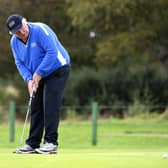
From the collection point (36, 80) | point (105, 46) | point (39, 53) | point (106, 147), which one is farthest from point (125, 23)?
point (36, 80)

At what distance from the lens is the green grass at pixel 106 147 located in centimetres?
746

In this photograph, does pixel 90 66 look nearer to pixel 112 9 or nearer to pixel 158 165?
pixel 112 9

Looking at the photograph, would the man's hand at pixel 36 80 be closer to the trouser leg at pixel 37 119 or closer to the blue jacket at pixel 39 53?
the blue jacket at pixel 39 53

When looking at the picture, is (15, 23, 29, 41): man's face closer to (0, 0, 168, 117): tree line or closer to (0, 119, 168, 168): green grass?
(0, 119, 168, 168): green grass

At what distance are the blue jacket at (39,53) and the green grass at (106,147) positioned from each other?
108cm

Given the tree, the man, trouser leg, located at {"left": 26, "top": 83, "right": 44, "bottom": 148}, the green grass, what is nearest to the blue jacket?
the man

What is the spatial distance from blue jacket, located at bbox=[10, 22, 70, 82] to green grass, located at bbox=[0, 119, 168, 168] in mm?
1085

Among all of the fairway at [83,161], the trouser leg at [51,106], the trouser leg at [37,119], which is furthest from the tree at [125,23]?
the fairway at [83,161]

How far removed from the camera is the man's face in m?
9.04

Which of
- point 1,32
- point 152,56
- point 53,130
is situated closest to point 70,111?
point 152,56

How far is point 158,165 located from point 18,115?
82.8ft

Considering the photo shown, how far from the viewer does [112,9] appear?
28.1 meters

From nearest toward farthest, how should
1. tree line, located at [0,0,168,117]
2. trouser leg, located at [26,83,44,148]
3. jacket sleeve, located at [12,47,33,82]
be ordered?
1. jacket sleeve, located at [12,47,33,82]
2. trouser leg, located at [26,83,44,148]
3. tree line, located at [0,0,168,117]

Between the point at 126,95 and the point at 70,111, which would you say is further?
the point at 126,95
